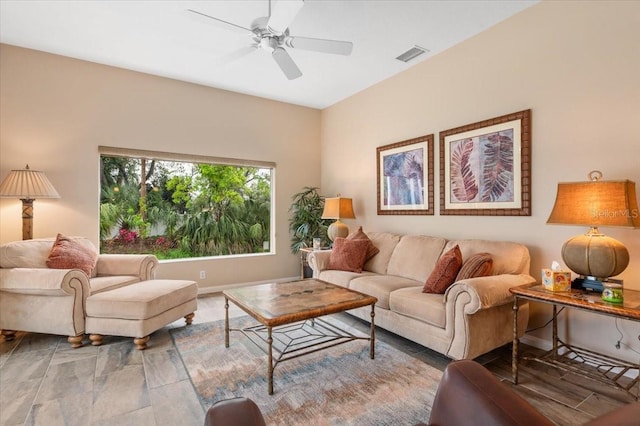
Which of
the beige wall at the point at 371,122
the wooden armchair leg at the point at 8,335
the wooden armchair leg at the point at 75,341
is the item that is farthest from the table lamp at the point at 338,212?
the wooden armchair leg at the point at 8,335

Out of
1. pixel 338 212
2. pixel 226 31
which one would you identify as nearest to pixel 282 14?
pixel 226 31

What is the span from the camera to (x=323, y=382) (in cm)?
222

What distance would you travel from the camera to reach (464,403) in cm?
105

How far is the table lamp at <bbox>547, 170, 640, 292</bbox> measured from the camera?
197 cm

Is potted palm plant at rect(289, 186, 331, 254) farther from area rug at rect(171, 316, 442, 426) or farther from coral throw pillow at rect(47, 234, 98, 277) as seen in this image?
coral throw pillow at rect(47, 234, 98, 277)

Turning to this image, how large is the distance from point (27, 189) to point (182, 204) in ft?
5.63

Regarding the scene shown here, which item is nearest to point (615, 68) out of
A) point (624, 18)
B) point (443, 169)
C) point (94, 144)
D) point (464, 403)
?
point (624, 18)

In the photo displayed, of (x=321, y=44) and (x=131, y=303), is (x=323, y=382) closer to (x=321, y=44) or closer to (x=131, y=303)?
(x=131, y=303)

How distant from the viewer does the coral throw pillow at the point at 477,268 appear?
8.48ft

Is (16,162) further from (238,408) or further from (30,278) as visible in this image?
(238,408)

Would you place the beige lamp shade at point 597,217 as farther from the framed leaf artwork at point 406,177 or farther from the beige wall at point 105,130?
the beige wall at point 105,130

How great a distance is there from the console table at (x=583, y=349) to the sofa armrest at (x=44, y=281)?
3.46m

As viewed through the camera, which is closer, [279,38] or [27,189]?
[279,38]

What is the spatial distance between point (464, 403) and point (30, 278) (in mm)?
3340
